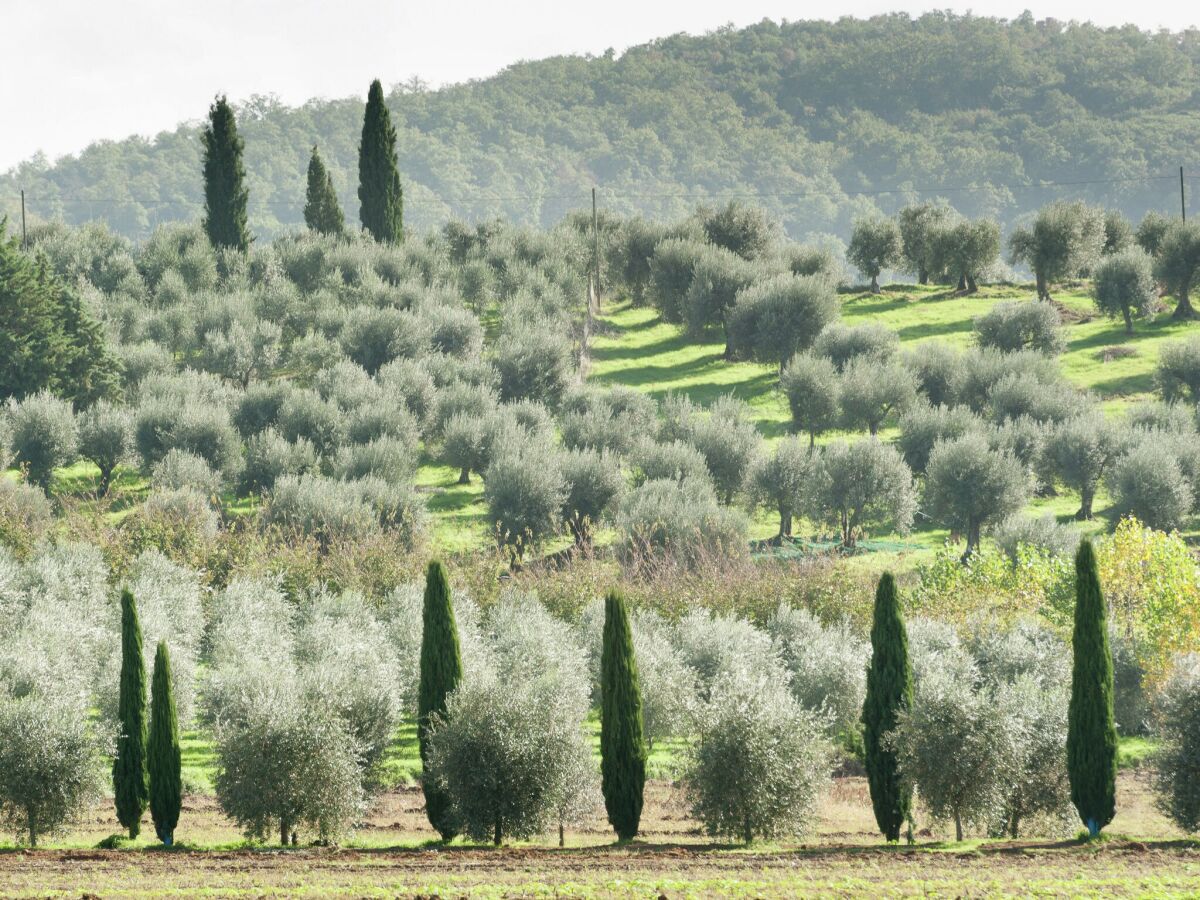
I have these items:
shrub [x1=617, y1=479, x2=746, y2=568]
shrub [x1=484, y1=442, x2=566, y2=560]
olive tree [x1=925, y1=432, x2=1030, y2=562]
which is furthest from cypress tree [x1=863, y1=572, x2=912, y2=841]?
olive tree [x1=925, y1=432, x2=1030, y2=562]

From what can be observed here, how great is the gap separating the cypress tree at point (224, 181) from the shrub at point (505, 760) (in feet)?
193

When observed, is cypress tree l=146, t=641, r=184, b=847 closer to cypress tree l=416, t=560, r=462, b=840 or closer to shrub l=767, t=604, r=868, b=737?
cypress tree l=416, t=560, r=462, b=840

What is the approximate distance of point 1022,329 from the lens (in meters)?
73.4

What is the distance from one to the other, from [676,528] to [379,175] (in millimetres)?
42236

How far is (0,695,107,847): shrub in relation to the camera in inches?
1006

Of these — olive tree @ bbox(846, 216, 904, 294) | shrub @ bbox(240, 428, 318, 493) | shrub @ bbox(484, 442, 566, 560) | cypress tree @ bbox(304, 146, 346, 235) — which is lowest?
shrub @ bbox(484, 442, 566, 560)

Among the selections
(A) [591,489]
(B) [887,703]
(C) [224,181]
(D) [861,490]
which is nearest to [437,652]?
Result: (B) [887,703]

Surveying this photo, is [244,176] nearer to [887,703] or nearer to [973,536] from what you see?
[973,536]

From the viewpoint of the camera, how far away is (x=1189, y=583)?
39.3 metres

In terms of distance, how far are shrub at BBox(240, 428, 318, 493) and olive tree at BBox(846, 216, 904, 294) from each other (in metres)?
44.4

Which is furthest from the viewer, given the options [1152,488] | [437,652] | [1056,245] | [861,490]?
[1056,245]

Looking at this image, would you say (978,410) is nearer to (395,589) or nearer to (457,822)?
(395,589)

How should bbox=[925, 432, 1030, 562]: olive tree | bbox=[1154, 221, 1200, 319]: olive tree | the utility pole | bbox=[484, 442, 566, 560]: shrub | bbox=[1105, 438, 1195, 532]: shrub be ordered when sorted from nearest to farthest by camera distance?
1. bbox=[1105, 438, 1195, 532]: shrub
2. bbox=[484, 442, 566, 560]: shrub
3. bbox=[925, 432, 1030, 562]: olive tree
4. bbox=[1154, 221, 1200, 319]: olive tree
5. the utility pole

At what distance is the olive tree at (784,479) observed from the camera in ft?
186
